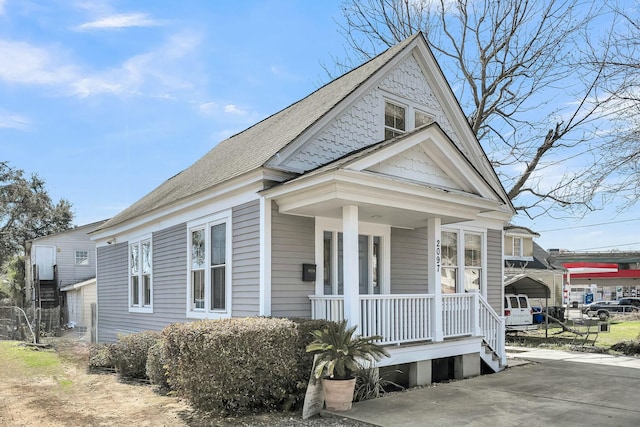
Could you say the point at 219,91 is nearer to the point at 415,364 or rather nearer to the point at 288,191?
the point at 288,191

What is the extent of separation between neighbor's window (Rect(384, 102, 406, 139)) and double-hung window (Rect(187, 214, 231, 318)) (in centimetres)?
392

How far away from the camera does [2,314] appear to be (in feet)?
85.6

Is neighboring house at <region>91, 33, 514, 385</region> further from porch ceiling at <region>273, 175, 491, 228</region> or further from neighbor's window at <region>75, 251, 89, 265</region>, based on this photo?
neighbor's window at <region>75, 251, 89, 265</region>

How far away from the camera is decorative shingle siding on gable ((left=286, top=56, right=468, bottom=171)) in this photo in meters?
9.70

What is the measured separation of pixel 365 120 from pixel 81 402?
7.30 meters

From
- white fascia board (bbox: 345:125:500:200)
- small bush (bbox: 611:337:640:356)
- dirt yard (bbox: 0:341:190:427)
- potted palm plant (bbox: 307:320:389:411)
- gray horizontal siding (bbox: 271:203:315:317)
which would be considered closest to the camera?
potted palm plant (bbox: 307:320:389:411)

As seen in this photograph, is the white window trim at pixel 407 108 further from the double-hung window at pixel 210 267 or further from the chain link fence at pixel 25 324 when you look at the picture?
the chain link fence at pixel 25 324

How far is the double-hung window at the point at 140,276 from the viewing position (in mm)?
13648

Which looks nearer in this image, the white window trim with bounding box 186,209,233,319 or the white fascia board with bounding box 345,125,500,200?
the white fascia board with bounding box 345,125,500,200

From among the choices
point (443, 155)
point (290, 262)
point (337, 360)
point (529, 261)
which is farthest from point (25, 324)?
point (529, 261)

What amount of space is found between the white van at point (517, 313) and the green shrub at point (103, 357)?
13820 mm

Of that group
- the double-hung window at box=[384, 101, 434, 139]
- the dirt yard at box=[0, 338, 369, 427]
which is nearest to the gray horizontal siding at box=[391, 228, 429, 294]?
the double-hung window at box=[384, 101, 434, 139]

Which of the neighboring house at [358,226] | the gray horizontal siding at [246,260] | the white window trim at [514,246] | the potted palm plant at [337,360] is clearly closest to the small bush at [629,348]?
the neighboring house at [358,226]

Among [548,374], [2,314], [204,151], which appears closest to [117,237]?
[204,151]
